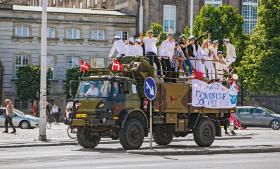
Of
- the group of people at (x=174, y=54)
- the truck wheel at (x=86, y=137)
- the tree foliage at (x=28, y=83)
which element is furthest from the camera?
the tree foliage at (x=28, y=83)

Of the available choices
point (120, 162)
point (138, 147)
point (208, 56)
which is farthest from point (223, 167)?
point (208, 56)

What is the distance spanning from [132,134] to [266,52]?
34.4 meters

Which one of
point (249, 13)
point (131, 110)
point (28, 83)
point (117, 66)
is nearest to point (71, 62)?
point (28, 83)

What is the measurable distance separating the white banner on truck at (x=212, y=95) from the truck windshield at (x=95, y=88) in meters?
3.72

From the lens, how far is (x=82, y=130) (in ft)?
89.5

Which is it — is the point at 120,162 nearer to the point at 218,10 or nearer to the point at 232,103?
the point at 232,103

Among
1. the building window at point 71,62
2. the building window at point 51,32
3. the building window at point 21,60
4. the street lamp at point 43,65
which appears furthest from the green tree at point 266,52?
the street lamp at point 43,65

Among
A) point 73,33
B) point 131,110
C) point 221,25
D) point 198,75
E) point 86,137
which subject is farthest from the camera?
point 73,33

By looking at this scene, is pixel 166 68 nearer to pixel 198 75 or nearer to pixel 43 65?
pixel 198 75

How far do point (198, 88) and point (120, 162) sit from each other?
9650 mm

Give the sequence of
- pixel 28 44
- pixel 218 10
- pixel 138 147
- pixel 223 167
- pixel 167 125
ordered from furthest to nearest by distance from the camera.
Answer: pixel 28 44
pixel 218 10
pixel 167 125
pixel 138 147
pixel 223 167

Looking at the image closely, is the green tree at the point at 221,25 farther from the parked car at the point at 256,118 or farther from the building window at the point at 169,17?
the parked car at the point at 256,118

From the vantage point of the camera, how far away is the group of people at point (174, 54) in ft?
93.1

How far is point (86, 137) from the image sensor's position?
89.9 feet
